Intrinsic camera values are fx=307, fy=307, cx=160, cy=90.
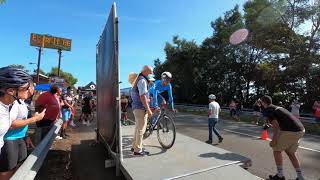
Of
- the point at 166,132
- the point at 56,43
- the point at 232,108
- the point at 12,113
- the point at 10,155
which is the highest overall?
the point at 56,43

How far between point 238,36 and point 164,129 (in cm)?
3556

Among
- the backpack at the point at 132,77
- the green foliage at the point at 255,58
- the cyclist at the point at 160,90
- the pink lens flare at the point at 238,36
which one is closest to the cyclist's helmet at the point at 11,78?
the backpack at the point at 132,77

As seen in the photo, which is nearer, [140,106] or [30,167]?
[30,167]

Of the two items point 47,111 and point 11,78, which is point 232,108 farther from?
point 11,78

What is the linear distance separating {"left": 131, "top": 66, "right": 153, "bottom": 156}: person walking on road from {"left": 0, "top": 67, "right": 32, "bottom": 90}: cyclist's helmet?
3141 millimetres

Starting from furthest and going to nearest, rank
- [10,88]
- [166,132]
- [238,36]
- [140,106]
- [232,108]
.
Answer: [238,36]
[232,108]
[166,132]
[140,106]
[10,88]

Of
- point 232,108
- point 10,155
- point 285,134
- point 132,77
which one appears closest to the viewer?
point 10,155

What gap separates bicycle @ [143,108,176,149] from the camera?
6989mm

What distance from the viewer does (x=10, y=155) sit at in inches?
153

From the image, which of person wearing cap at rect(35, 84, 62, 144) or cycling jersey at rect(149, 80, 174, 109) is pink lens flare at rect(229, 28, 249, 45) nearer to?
cycling jersey at rect(149, 80, 174, 109)

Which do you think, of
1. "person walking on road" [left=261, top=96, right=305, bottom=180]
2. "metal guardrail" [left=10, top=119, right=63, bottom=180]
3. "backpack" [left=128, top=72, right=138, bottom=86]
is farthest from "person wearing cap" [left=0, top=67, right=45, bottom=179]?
"person walking on road" [left=261, top=96, right=305, bottom=180]

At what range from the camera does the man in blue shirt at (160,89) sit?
26.1 ft

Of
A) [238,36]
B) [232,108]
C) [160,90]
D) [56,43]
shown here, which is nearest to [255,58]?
[238,36]

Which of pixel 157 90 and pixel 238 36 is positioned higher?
pixel 238 36
